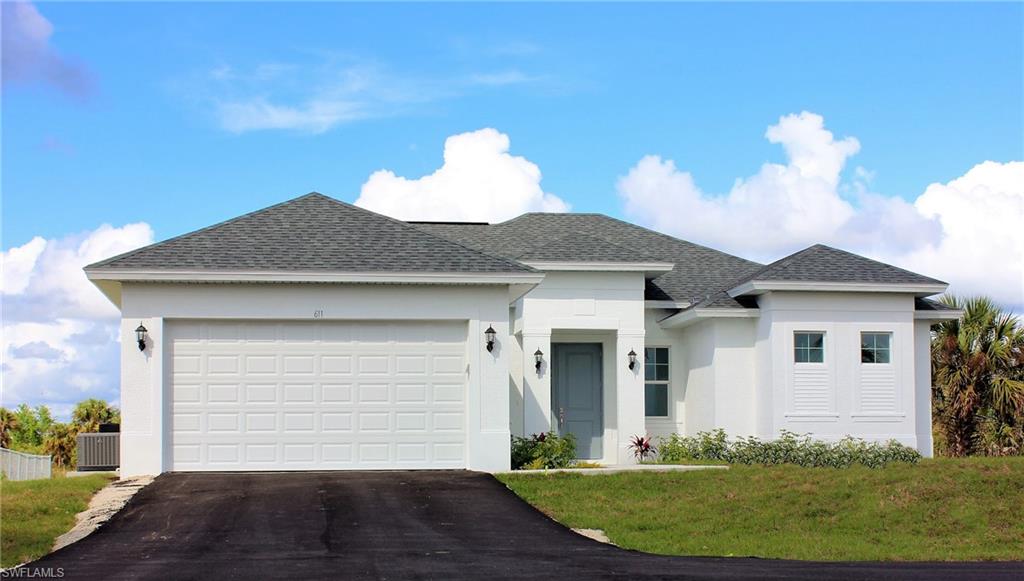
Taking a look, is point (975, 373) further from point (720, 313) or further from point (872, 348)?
point (720, 313)

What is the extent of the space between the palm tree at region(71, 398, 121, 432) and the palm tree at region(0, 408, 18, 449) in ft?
7.64

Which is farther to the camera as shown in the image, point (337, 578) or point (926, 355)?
point (926, 355)

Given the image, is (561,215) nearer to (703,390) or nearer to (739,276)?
(739,276)

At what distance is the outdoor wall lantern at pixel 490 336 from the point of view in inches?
785

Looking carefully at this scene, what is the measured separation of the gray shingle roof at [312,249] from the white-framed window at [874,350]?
7.74 meters

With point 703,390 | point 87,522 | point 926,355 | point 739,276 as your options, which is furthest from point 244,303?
point 926,355

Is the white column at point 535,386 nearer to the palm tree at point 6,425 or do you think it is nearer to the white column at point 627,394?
the white column at point 627,394

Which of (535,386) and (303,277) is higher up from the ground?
(303,277)

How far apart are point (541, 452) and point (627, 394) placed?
3.34 m

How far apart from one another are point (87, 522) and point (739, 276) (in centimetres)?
1672

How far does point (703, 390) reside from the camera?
24516mm

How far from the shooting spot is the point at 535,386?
77.1ft

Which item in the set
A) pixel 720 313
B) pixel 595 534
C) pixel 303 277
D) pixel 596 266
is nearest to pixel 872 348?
pixel 720 313

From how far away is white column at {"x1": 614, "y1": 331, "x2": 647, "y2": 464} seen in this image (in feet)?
77.8
